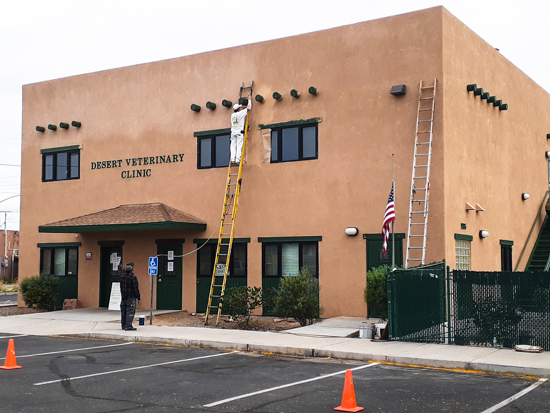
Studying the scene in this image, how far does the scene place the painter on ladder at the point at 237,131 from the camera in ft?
70.0

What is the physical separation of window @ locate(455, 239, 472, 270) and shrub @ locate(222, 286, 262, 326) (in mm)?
5758

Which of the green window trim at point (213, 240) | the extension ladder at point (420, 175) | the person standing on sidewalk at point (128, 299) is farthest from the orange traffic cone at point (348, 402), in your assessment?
the green window trim at point (213, 240)

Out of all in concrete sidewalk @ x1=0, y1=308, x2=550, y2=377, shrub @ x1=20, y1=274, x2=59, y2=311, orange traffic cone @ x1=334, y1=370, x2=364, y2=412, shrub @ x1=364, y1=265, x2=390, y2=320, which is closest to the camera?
orange traffic cone @ x1=334, y1=370, x2=364, y2=412

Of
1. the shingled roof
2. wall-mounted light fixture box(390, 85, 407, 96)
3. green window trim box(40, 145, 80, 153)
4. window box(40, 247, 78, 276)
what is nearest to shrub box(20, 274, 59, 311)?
window box(40, 247, 78, 276)

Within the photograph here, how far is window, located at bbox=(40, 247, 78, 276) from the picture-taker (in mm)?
25172

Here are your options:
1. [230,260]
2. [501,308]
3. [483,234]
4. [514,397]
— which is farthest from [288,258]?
[514,397]

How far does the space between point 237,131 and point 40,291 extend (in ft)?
31.3

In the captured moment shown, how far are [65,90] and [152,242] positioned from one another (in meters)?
7.29

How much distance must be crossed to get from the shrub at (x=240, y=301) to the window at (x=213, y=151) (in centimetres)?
471

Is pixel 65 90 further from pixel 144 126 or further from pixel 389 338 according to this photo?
pixel 389 338

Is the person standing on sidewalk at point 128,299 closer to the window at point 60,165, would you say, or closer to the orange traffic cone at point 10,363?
the orange traffic cone at point 10,363

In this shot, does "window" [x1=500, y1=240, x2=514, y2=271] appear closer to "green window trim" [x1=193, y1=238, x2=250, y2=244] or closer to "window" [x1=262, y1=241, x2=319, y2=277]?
"window" [x1=262, y1=241, x2=319, y2=277]

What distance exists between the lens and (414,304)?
14.7m

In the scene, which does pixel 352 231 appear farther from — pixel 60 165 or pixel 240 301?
pixel 60 165
